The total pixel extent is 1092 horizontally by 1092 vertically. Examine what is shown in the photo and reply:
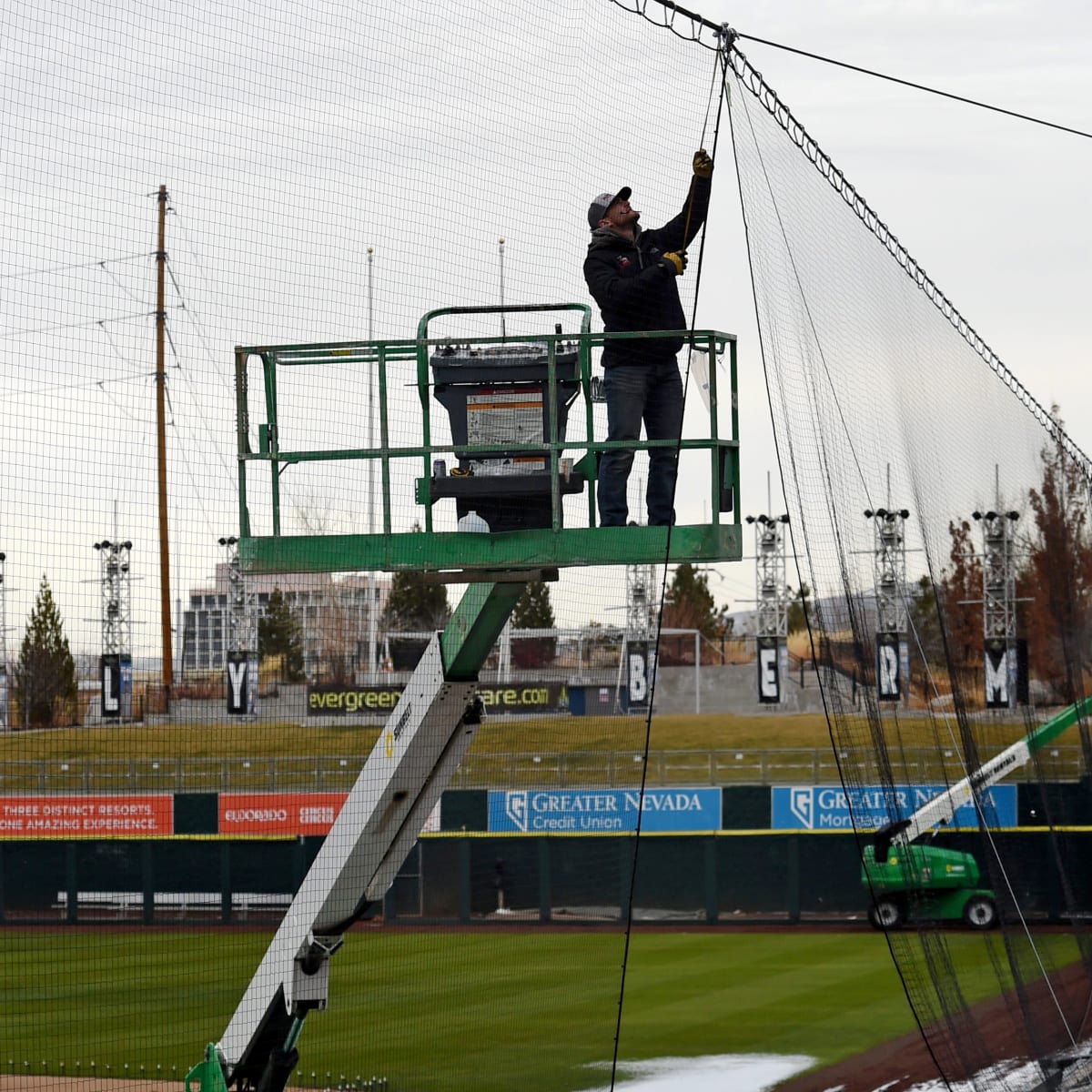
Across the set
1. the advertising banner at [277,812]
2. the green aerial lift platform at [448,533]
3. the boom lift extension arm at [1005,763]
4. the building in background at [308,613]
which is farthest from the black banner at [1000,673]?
the advertising banner at [277,812]

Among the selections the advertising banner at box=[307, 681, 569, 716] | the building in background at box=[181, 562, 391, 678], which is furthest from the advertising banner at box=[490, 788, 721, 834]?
the building in background at box=[181, 562, 391, 678]

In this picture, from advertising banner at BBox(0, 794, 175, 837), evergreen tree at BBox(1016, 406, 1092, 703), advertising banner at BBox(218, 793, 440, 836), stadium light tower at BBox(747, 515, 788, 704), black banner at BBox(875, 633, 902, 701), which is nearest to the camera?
black banner at BBox(875, 633, 902, 701)

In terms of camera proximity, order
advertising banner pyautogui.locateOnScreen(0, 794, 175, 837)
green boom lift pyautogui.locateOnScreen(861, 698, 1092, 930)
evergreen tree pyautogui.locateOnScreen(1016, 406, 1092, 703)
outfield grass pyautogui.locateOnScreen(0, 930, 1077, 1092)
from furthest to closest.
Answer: advertising banner pyautogui.locateOnScreen(0, 794, 175, 837) < outfield grass pyautogui.locateOnScreen(0, 930, 1077, 1092) < evergreen tree pyautogui.locateOnScreen(1016, 406, 1092, 703) < green boom lift pyautogui.locateOnScreen(861, 698, 1092, 930)

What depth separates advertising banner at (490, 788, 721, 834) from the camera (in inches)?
770

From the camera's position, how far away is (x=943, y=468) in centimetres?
926

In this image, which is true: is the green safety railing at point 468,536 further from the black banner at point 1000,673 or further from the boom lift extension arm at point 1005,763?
the black banner at point 1000,673

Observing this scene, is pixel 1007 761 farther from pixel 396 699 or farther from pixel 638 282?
pixel 396 699

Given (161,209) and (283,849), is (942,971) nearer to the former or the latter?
(161,209)

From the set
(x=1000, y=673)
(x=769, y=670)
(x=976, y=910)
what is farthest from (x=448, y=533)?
(x=769, y=670)

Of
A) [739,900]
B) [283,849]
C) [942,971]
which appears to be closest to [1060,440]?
[942,971]

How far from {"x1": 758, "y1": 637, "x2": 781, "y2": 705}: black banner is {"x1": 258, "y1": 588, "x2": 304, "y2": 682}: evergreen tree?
44.6 ft

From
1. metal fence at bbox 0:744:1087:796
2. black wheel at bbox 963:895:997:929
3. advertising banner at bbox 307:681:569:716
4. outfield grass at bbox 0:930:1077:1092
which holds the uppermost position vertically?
advertising banner at bbox 307:681:569:716

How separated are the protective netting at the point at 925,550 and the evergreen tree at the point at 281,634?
331 inches

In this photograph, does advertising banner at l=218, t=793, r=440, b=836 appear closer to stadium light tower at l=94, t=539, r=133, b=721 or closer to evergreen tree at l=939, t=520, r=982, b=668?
stadium light tower at l=94, t=539, r=133, b=721
